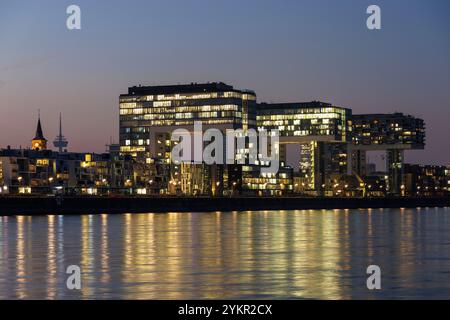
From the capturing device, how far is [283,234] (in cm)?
8662

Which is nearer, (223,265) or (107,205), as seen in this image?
(223,265)

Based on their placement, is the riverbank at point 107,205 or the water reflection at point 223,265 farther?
the riverbank at point 107,205

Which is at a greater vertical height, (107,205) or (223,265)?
(107,205)

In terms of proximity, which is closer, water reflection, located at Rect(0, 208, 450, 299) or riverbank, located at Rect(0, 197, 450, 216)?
water reflection, located at Rect(0, 208, 450, 299)

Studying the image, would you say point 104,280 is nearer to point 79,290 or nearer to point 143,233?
point 79,290

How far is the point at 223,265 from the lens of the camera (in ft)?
171

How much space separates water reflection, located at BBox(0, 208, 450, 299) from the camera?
40.2 metres

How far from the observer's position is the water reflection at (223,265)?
4016 cm
